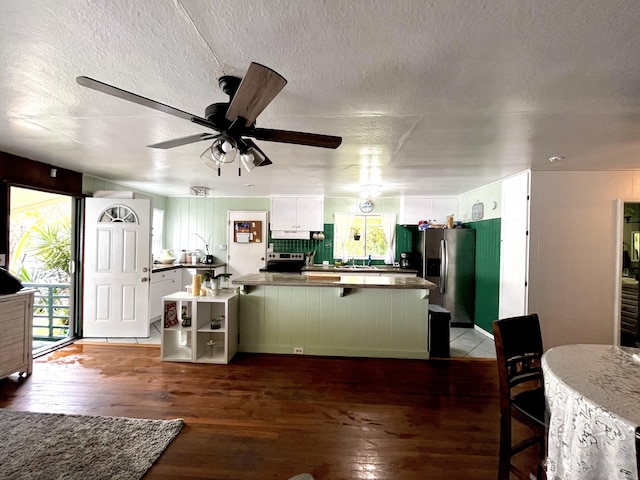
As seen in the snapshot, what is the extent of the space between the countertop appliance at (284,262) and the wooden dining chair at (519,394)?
414 cm

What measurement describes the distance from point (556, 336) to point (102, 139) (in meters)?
5.19

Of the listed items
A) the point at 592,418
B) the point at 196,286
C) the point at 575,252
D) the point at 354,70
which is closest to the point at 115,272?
the point at 196,286

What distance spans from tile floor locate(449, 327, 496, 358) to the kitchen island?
62cm

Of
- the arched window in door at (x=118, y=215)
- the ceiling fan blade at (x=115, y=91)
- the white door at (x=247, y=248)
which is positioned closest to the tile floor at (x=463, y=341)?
the arched window in door at (x=118, y=215)

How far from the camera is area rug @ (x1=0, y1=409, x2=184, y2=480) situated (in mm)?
1748

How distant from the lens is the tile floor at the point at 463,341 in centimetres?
371

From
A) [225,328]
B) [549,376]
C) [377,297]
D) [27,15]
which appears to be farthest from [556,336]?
[27,15]

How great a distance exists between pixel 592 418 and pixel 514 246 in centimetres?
315

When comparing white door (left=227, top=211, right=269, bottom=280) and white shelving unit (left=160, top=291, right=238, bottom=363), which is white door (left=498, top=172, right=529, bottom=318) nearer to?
white shelving unit (left=160, top=291, right=238, bottom=363)

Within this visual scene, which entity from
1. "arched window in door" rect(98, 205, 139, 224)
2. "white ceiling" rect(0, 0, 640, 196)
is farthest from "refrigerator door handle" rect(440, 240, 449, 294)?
"arched window in door" rect(98, 205, 139, 224)

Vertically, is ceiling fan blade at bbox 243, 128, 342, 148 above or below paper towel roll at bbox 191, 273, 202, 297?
above

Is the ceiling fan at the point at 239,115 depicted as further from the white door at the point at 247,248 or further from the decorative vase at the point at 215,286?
the white door at the point at 247,248

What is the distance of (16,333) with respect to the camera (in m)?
2.83

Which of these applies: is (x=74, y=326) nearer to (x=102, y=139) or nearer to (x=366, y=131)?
(x=102, y=139)
